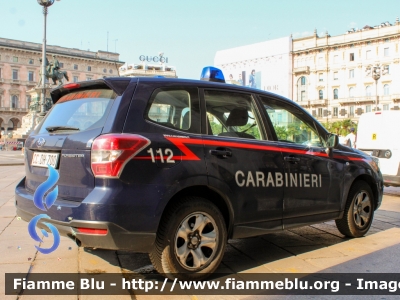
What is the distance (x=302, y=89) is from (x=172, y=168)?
92.3 meters

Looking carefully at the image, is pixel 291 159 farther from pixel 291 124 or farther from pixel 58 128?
pixel 58 128

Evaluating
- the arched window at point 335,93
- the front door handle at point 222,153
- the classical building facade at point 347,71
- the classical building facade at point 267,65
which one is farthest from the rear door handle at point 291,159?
the arched window at point 335,93

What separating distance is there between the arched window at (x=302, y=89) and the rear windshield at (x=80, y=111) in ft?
300

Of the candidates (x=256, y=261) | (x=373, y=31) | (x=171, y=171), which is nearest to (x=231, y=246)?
(x=256, y=261)

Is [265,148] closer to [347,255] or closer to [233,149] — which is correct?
[233,149]

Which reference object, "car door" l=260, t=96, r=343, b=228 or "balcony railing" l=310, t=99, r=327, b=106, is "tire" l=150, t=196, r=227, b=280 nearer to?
"car door" l=260, t=96, r=343, b=228

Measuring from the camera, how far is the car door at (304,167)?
14.3ft

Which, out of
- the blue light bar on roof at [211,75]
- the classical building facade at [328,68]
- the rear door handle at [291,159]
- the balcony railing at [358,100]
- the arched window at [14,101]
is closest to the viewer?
the rear door handle at [291,159]

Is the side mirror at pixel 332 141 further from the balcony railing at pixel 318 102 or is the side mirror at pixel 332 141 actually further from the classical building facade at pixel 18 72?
the balcony railing at pixel 318 102

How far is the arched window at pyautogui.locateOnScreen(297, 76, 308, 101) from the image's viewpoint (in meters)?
91.8

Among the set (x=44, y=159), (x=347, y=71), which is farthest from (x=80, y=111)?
(x=347, y=71)

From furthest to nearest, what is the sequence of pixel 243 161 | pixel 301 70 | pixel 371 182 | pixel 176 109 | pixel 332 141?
pixel 301 70
pixel 371 182
pixel 332 141
pixel 243 161
pixel 176 109

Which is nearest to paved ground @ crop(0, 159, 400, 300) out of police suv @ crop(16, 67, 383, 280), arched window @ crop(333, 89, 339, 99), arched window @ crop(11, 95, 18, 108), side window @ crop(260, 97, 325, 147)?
police suv @ crop(16, 67, 383, 280)

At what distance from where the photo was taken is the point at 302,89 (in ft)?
302
